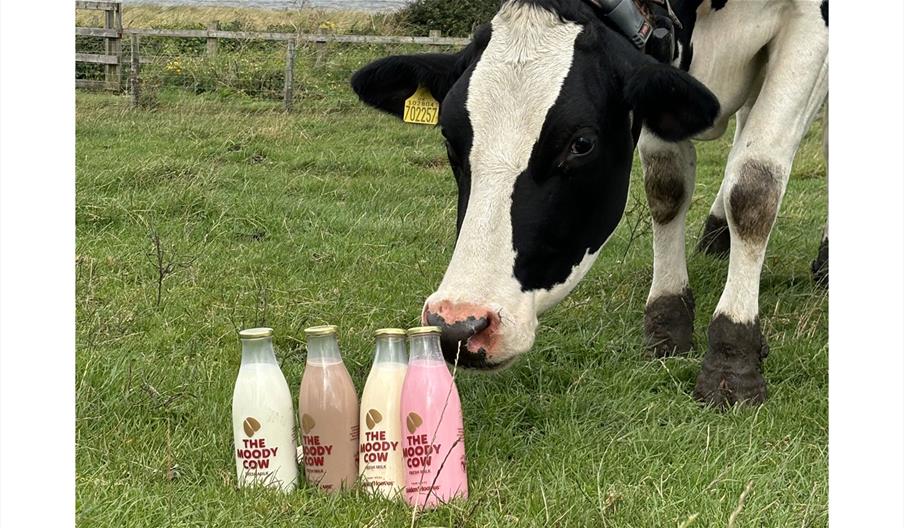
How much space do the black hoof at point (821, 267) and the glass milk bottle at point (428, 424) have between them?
314cm

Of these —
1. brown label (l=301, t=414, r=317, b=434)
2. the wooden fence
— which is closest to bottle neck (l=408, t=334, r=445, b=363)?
brown label (l=301, t=414, r=317, b=434)

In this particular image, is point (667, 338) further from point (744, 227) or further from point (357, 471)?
point (357, 471)

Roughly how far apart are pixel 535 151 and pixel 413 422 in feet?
3.32

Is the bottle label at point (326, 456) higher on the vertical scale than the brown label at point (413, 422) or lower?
lower

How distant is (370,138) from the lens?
34.2ft

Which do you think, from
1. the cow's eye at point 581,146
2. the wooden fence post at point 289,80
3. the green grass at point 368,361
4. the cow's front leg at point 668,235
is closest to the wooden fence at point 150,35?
the wooden fence post at point 289,80

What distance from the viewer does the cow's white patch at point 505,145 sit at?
3.12 meters

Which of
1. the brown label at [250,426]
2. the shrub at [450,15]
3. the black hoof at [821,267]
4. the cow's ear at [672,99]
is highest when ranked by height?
the shrub at [450,15]

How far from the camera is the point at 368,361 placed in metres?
4.00

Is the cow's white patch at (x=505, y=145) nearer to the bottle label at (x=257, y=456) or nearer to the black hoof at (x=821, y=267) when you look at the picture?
the bottle label at (x=257, y=456)

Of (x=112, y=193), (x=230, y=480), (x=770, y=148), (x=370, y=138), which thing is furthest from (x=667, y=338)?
(x=370, y=138)

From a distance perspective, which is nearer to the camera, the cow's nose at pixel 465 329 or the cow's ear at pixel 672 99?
the cow's nose at pixel 465 329

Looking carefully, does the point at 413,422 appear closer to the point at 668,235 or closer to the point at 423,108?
the point at 423,108

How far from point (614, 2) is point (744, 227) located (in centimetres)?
99
